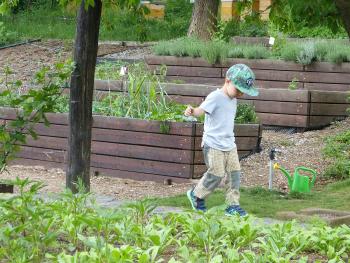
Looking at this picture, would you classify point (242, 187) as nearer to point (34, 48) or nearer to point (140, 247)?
point (140, 247)

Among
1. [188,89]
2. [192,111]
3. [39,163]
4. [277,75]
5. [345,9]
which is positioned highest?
[345,9]

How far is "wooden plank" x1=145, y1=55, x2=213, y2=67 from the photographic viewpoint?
54.2ft

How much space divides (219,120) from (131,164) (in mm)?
3251

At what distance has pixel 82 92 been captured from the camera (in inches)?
324

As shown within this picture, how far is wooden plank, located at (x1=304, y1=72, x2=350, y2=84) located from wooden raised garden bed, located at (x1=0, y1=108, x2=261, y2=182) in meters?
3.04

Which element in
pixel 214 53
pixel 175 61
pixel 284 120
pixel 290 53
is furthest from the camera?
pixel 175 61

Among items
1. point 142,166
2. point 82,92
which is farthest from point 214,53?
point 82,92

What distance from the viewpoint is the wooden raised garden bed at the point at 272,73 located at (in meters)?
14.9

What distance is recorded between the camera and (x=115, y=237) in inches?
219

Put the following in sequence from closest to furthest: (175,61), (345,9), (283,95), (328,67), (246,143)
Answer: (345,9) < (246,143) < (283,95) < (328,67) < (175,61)

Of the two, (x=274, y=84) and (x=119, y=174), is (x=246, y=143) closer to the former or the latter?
(x=119, y=174)

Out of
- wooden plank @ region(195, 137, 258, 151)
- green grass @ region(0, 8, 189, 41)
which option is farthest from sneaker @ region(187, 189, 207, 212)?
green grass @ region(0, 8, 189, 41)

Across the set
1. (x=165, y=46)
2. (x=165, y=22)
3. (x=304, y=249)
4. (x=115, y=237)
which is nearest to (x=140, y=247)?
(x=115, y=237)

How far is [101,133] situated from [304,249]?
6.66 meters
